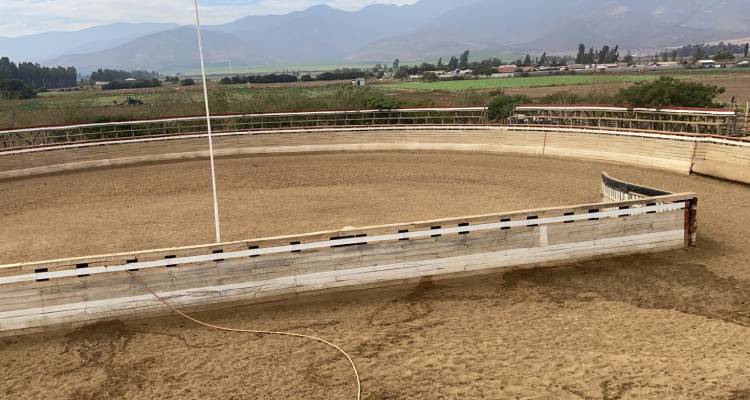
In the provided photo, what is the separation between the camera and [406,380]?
7.30 m

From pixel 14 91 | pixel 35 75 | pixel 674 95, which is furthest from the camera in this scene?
pixel 35 75

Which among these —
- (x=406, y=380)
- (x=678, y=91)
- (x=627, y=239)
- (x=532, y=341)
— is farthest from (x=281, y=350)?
(x=678, y=91)

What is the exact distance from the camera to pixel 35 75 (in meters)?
180

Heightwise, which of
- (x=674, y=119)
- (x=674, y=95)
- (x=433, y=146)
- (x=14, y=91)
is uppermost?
(x=14, y=91)

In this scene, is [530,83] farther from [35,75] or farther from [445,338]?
[35,75]

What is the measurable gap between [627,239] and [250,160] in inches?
789

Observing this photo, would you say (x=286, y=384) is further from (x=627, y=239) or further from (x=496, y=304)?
(x=627, y=239)

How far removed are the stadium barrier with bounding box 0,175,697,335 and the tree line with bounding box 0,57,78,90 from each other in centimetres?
18643

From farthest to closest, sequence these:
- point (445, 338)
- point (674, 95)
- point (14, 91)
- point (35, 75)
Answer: point (35, 75)
point (14, 91)
point (674, 95)
point (445, 338)

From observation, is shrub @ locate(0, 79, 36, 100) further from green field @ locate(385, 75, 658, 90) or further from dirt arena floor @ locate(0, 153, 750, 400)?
dirt arena floor @ locate(0, 153, 750, 400)

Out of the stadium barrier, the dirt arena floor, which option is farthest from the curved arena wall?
the stadium barrier

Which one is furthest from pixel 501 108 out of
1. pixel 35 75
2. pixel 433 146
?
pixel 35 75

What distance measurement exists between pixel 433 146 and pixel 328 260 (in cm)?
1945

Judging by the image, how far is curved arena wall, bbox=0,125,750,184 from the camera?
19.9 meters
